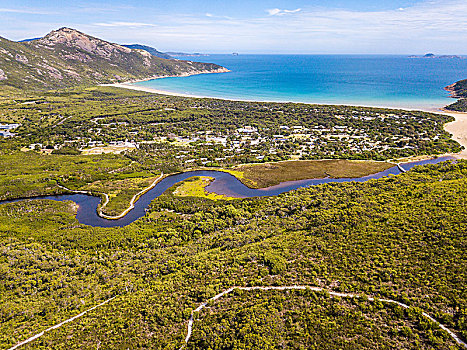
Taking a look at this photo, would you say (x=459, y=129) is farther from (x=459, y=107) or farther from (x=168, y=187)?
(x=168, y=187)

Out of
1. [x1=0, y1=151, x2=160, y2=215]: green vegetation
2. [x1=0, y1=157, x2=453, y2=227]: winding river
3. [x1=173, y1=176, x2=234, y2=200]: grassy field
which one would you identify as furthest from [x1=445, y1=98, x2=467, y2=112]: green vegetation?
[x1=0, y1=151, x2=160, y2=215]: green vegetation

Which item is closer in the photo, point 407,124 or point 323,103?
point 407,124

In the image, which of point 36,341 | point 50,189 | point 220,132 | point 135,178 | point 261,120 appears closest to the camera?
point 36,341

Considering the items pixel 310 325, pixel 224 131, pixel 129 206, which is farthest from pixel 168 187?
pixel 224 131

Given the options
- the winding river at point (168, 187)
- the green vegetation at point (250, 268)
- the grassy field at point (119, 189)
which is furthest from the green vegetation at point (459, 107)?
the grassy field at point (119, 189)

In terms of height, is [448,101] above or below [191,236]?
above

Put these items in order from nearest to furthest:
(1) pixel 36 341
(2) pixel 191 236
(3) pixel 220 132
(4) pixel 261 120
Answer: (1) pixel 36 341, (2) pixel 191 236, (3) pixel 220 132, (4) pixel 261 120

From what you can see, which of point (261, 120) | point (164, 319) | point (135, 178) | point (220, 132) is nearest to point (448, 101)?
point (261, 120)

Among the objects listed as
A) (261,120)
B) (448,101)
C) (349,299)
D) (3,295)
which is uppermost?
(448,101)

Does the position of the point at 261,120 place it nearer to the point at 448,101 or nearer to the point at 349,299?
the point at 349,299
